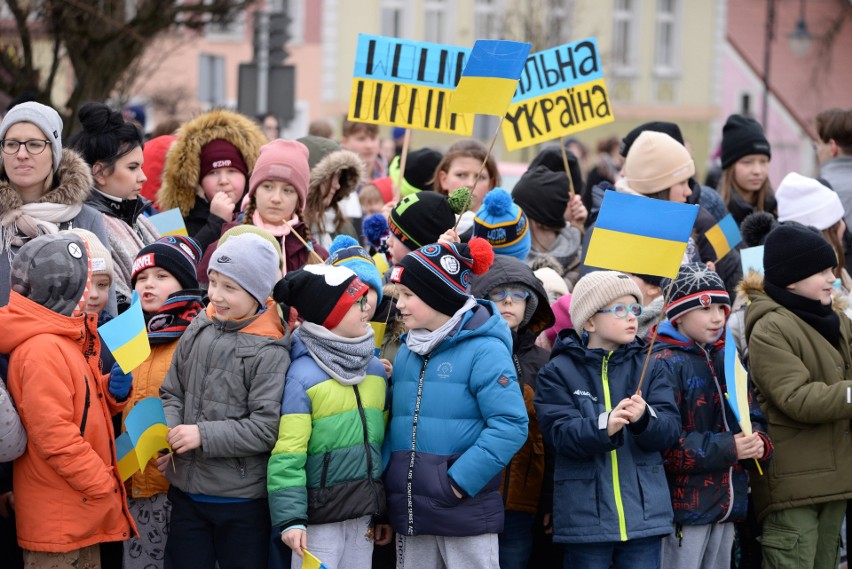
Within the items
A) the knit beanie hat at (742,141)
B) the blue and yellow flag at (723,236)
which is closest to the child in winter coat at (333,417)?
the blue and yellow flag at (723,236)

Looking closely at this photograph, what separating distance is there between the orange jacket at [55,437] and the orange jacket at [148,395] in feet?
1.18

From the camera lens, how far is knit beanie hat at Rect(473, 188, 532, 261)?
20.5ft

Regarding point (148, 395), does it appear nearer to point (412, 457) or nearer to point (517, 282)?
point (412, 457)

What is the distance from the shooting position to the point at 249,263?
4.96 m

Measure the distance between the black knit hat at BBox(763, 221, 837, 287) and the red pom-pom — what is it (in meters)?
1.56

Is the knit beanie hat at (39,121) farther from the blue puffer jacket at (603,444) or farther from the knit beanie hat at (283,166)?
the blue puffer jacket at (603,444)

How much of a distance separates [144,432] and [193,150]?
7.40 ft

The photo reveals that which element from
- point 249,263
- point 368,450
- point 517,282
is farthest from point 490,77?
point 368,450

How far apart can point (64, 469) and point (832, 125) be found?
5.42 metres

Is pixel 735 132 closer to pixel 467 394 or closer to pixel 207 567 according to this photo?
pixel 467 394

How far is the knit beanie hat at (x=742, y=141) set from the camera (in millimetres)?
7789

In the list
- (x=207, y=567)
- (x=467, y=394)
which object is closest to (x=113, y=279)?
(x=207, y=567)

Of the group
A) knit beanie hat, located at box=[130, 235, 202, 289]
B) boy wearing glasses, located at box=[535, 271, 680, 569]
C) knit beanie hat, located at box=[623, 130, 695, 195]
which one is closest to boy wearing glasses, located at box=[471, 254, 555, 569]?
boy wearing glasses, located at box=[535, 271, 680, 569]

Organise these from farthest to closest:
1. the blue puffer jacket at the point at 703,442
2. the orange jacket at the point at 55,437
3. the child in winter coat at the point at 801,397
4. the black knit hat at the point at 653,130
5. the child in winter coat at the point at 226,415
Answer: the black knit hat at the point at 653,130 → the child in winter coat at the point at 801,397 → the blue puffer jacket at the point at 703,442 → the child in winter coat at the point at 226,415 → the orange jacket at the point at 55,437
